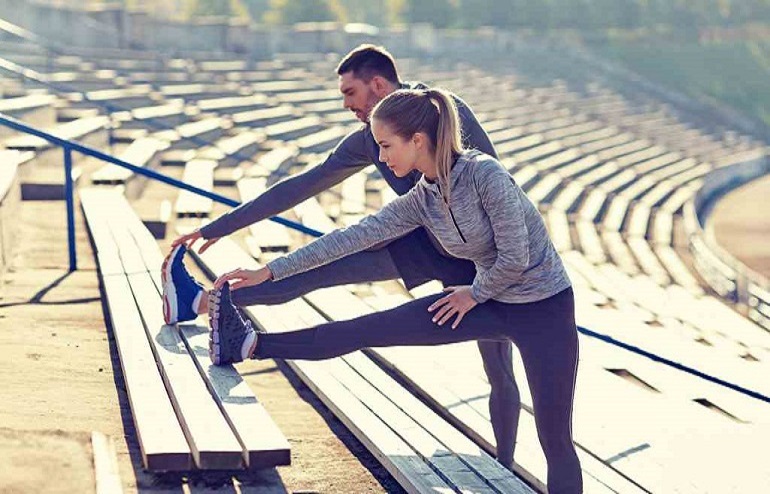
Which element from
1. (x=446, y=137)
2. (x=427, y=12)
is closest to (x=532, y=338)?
(x=446, y=137)

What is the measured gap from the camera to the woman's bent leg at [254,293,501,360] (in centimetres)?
440

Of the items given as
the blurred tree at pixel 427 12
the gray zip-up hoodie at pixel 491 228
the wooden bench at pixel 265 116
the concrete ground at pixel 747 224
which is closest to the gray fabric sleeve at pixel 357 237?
the gray zip-up hoodie at pixel 491 228

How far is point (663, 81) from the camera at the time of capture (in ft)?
151

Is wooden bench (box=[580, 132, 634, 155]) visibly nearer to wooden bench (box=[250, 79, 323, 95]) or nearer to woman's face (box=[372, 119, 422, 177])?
wooden bench (box=[250, 79, 323, 95])

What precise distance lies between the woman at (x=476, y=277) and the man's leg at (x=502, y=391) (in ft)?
1.91

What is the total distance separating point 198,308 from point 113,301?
2.54 ft

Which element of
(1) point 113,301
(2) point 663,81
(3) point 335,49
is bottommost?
(2) point 663,81

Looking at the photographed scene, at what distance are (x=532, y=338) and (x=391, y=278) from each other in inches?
33.8

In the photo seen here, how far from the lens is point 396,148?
423 centimetres

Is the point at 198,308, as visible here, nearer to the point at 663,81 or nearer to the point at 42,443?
the point at 42,443

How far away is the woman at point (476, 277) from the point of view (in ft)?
13.9

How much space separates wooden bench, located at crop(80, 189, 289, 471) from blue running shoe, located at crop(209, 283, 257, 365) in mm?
132

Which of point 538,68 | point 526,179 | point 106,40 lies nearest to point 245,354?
point 526,179

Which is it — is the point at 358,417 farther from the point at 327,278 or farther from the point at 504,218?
the point at 504,218
